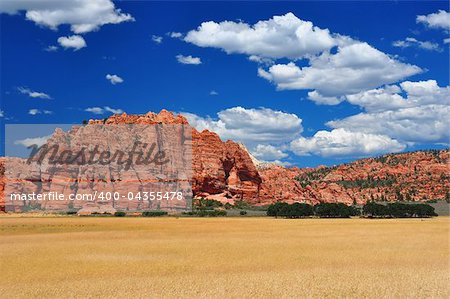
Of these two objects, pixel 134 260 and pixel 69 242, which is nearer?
pixel 134 260

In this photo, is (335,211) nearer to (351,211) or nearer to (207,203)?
(351,211)

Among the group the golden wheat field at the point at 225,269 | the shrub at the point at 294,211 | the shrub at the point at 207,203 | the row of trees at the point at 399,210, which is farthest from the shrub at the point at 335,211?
the golden wheat field at the point at 225,269

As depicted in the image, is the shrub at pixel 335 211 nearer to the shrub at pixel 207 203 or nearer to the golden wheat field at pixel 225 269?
the shrub at pixel 207 203

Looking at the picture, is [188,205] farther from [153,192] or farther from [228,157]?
[228,157]

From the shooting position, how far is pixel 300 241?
51062 mm

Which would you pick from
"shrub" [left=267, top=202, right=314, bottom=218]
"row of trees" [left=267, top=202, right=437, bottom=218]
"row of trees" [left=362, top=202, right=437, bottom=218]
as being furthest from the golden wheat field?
"shrub" [left=267, top=202, right=314, bottom=218]

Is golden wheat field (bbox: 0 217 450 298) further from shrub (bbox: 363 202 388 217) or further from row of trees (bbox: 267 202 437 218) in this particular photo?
row of trees (bbox: 267 202 437 218)

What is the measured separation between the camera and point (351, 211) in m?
119

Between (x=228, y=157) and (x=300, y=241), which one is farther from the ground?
(x=228, y=157)

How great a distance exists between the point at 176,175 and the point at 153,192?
14.8 m

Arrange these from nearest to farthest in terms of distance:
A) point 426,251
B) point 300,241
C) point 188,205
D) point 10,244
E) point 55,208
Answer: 1. point 426,251
2. point 10,244
3. point 300,241
4. point 55,208
5. point 188,205

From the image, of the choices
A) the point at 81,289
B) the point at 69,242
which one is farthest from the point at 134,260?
the point at 69,242

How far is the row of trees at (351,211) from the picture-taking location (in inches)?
4481

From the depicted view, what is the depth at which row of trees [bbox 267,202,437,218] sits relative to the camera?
114 metres
